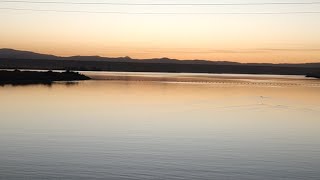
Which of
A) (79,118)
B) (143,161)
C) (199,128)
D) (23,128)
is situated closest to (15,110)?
(79,118)

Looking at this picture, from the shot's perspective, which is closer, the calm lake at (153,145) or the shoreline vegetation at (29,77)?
the calm lake at (153,145)

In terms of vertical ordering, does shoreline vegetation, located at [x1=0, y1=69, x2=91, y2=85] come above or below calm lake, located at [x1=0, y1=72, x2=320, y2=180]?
below

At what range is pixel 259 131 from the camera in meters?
22.2

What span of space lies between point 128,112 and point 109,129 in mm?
8186

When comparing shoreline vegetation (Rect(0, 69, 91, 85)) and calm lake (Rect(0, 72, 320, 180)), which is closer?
calm lake (Rect(0, 72, 320, 180))

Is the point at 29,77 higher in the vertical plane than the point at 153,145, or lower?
lower

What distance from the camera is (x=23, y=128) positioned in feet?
67.9

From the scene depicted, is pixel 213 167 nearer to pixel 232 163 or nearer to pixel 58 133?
pixel 232 163

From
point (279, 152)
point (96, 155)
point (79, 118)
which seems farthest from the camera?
point (79, 118)

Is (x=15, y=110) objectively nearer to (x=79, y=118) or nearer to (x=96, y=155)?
(x=79, y=118)

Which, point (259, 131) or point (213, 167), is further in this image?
point (259, 131)

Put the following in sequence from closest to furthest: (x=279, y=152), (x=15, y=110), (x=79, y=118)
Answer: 1. (x=279, y=152)
2. (x=79, y=118)
3. (x=15, y=110)

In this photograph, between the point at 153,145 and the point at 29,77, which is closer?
the point at 153,145

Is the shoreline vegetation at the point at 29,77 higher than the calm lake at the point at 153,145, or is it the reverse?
the calm lake at the point at 153,145
